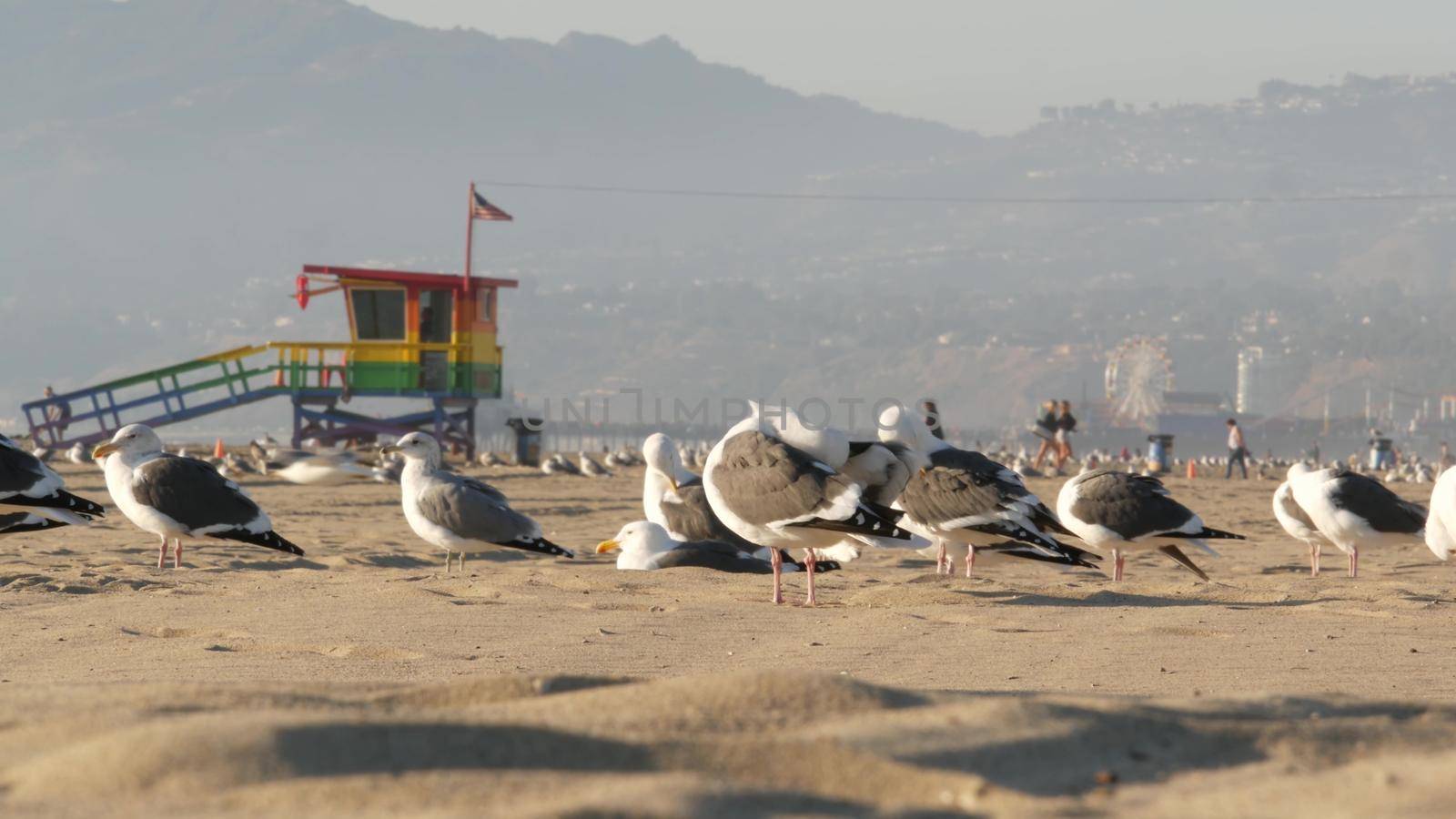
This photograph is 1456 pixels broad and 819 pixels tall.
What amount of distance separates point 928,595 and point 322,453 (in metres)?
16.9

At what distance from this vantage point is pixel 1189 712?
4.29 metres

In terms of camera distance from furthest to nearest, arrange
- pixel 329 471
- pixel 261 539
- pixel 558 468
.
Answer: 1. pixel 558 468
2. pixel 329 471
3. pixel 261 539

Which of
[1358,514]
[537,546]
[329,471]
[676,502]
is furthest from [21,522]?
[329,471]

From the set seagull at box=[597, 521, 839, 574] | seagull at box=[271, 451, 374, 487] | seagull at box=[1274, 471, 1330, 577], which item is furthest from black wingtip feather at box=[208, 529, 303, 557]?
seagull at box=[271, 451, 374, 487]

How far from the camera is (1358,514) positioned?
1143 cm

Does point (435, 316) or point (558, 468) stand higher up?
point (435, 316)

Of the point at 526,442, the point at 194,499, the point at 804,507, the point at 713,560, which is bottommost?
the point at 526,442

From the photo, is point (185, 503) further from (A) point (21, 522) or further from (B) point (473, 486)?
(B) point (473, 486)

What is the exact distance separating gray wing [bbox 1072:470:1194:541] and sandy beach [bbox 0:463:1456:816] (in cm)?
56

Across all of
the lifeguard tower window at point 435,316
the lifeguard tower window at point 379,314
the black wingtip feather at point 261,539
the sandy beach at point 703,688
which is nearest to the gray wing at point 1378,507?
the sandy beach at point 703,688

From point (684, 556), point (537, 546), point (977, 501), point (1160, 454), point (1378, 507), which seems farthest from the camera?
point (1160, 454)

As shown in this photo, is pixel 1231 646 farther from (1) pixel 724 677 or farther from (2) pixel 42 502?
(2) pixel 42 502

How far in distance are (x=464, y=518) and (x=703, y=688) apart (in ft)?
22.1

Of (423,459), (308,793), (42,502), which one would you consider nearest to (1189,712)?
(308,793)
